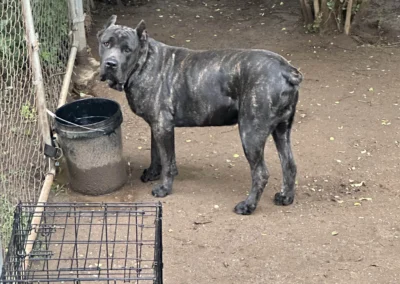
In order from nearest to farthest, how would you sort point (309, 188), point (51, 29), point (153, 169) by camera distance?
point (309, 188)
point (153, 169)
point (51, 29)

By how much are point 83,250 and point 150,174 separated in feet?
4.04

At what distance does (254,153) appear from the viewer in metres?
5.26

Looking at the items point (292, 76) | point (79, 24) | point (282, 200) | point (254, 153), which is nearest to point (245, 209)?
point (282, 200)

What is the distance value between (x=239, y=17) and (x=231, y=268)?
20.1ft

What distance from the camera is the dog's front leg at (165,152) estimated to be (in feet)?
18.1

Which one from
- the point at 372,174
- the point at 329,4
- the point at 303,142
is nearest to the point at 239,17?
the point at 329,4

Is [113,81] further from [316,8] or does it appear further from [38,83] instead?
[316,8]

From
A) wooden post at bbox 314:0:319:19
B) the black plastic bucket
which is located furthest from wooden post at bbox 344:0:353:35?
the black plastic bucket

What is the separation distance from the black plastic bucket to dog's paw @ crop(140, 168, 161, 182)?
170mm

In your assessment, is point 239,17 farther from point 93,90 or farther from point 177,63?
point 177,63

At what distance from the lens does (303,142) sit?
6555 millimetres

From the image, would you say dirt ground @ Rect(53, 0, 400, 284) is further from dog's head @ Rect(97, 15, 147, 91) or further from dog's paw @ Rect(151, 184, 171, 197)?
dog's head @ Rect(97, 15, 147, 91)

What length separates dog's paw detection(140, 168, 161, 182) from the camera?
5.96 meters

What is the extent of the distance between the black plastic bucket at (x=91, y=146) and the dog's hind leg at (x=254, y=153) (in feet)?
3.65
